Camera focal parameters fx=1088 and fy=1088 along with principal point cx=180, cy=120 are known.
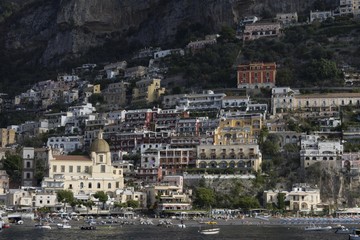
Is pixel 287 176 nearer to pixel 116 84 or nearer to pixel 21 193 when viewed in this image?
pixel 21 193

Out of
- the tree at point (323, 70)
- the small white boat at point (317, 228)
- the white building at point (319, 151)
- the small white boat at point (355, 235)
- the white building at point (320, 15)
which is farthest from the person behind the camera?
the white building at point (320, 15)

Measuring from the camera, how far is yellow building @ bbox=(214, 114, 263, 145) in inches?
4592

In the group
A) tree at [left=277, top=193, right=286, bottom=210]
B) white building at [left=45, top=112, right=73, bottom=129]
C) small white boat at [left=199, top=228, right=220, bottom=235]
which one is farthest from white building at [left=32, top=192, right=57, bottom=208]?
white building at [left=45, top=112, right=73, bottom=129]

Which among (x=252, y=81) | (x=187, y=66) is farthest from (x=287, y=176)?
(x=187, y=66)

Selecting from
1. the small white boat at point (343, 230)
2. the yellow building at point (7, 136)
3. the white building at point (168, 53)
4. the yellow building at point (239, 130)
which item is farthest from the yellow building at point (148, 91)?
the small white boat at point (343, 230)

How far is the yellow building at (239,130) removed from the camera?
11662cm

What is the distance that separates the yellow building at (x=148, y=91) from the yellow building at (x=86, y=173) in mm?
24306

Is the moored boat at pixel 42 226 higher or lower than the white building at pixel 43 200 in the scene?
lower

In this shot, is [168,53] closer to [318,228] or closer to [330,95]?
[330,95]

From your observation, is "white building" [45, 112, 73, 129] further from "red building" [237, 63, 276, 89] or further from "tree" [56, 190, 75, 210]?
"tree" [56, 190, 75, 210]

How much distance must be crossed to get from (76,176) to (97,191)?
123 inches

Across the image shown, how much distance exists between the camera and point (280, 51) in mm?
139125

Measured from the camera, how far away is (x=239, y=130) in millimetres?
117688

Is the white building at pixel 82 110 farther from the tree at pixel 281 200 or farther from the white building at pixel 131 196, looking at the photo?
the tree at pixel 281 200
